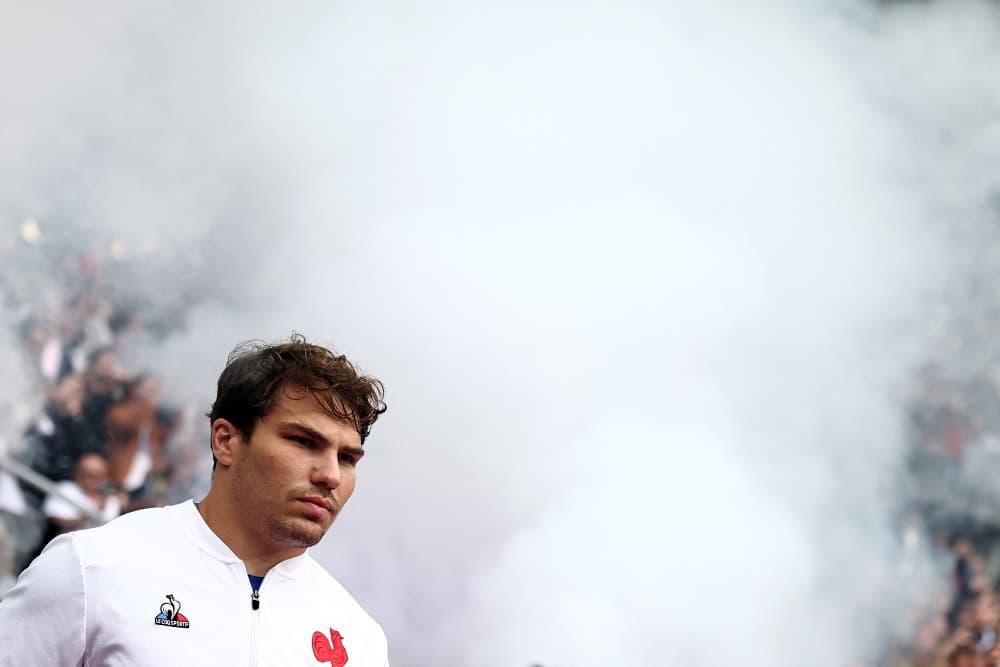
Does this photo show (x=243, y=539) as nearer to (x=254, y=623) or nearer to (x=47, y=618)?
(x=254, y=623)

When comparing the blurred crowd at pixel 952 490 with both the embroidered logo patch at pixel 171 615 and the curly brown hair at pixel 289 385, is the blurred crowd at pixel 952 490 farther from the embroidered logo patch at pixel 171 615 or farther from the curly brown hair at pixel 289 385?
the embroidered logo patch at pixel 171 615

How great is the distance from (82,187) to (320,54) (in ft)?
Result: 5.94

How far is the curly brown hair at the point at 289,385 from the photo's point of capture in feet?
6.17

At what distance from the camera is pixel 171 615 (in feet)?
5.53

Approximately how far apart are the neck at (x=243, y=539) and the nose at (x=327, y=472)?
14 cm

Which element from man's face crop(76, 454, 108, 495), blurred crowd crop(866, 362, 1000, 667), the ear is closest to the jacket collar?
the ear

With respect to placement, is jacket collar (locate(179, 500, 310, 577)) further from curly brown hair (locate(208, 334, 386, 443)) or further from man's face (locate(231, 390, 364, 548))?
curly brown hair (locate(208, 334, 386, 443))

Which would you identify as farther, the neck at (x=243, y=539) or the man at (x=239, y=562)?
the neck at (x=243, y=539)

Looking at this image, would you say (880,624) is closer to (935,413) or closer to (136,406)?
(935,413)

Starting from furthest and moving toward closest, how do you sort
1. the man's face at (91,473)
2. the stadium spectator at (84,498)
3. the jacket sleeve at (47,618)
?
the man's face at (91,473) < the stadium spectator at (84,498) < the jacket sleeve at (47,618)

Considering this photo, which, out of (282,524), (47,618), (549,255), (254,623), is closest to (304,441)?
(282,524)

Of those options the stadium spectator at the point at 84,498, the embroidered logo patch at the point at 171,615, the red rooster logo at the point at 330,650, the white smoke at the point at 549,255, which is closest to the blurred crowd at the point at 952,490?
the white smoke at the point at 549,255

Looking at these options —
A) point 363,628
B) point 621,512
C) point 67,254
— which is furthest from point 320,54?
point 363,628

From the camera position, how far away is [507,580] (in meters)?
5.95
